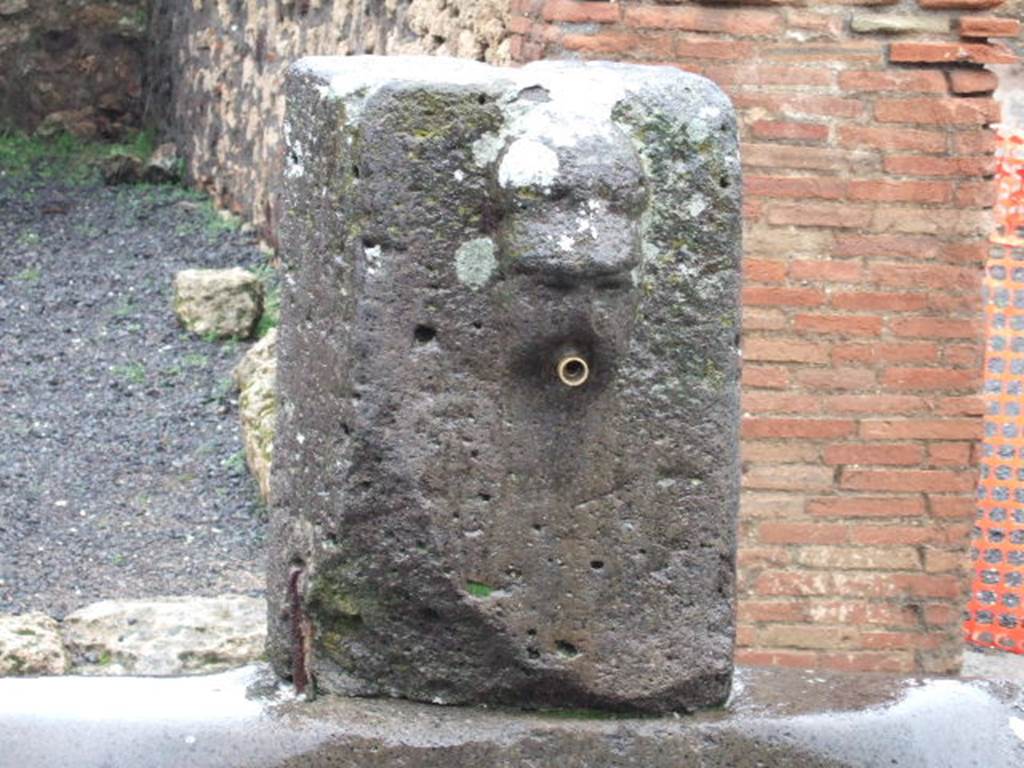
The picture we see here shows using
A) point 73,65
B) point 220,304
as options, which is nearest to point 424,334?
point 220,304

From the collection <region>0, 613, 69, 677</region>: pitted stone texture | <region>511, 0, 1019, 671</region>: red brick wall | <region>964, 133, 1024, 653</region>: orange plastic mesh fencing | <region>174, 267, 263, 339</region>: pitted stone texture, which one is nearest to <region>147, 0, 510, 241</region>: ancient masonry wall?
<region>174, 267, 263, 339</region>: pitted stone texture

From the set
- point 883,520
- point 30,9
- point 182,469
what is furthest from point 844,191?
point 30,9

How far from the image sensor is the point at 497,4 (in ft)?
20.5

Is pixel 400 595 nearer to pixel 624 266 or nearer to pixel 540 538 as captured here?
pixel 540 538

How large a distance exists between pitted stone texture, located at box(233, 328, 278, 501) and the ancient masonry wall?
124 centimetres

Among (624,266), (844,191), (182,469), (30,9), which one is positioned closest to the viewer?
(624,266)

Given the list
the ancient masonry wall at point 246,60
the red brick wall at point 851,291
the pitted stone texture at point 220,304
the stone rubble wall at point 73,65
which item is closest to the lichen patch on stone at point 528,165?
the red brick wall at point 851,291

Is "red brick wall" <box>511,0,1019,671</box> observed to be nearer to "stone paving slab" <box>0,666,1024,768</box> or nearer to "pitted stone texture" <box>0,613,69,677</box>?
"pitted stone texture" <box>0,613,69,677</box>

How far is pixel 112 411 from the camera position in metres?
8.16

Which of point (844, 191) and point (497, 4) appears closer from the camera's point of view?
point (844, 191)

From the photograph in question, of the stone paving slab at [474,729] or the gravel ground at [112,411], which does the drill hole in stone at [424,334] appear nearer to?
the stone paving slab at [474,729]

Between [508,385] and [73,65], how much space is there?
946 cm

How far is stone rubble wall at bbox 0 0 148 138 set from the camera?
11.7 m

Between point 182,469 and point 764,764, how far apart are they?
495 cm
